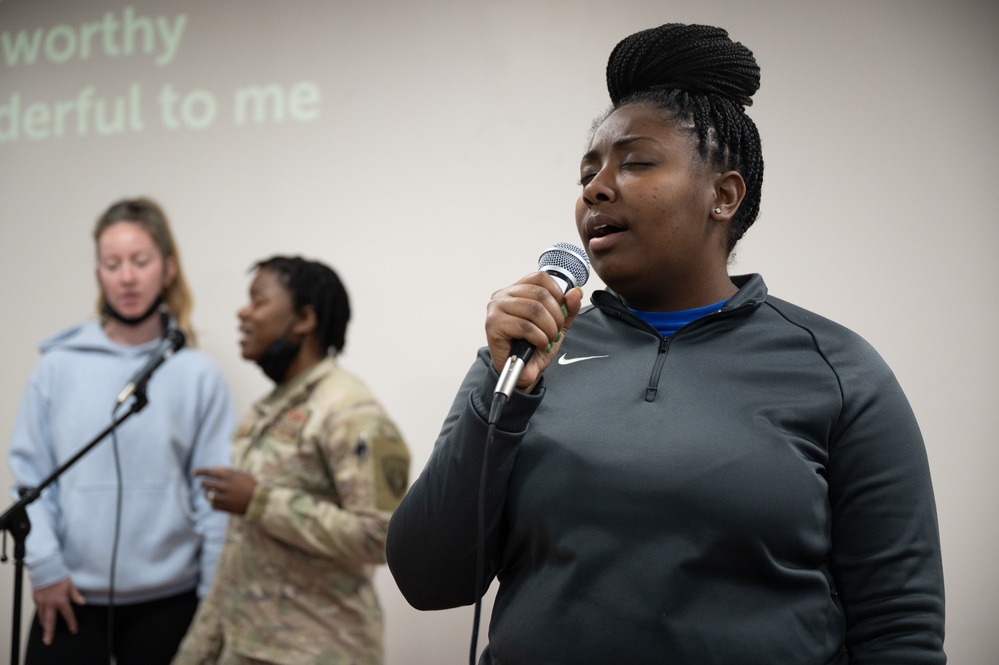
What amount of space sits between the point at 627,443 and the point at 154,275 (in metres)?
2.42

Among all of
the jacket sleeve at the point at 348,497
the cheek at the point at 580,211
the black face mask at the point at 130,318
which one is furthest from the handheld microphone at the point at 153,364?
the cheek at the point at 580,211

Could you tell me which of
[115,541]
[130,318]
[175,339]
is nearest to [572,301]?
[175,339]

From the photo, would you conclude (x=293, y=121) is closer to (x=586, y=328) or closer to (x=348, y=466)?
(x=348, y=466)

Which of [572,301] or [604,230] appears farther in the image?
[604,230]

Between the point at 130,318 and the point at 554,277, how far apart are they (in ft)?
7.65

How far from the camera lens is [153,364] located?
83.1 inches

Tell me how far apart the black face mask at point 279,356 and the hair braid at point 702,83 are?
1.58 meters

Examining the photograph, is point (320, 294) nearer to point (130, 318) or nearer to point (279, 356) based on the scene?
point (279, 356)

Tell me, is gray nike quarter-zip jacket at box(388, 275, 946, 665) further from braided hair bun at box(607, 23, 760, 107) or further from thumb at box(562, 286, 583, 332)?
braided hair bun at box(607, 23, 760, 107)

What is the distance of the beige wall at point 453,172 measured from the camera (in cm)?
233

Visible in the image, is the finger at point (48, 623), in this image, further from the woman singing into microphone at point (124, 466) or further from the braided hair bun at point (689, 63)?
the braided hair bun at point (689, 63)

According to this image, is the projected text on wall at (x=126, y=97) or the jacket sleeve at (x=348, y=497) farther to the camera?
the projected text on wall at (x=126, y=97)

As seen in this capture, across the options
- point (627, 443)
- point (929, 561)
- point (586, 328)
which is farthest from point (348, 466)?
point (929, 561)

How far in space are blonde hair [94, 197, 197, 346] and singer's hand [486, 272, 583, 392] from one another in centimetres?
232
